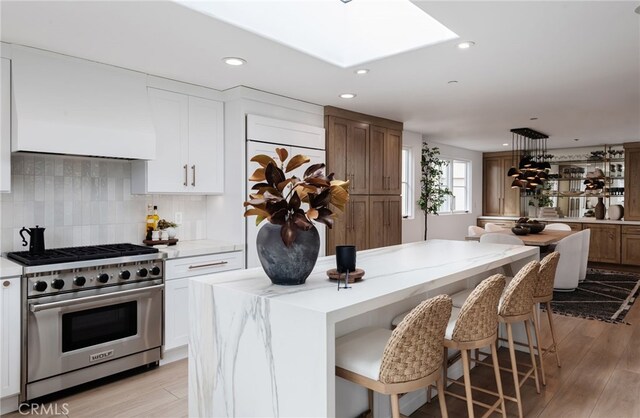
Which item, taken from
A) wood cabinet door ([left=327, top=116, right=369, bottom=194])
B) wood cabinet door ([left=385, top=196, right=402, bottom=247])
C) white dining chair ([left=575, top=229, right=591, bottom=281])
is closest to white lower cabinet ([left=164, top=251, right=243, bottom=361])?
wood cabinet door ([left=327, top=116, right=369, bottom=194])

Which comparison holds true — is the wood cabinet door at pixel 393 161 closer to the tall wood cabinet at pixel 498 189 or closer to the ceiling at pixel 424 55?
the ceiling at pixel 424 55

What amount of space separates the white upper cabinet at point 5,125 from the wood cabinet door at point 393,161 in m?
4.00

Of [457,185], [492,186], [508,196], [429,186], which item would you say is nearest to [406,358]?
[429,186]

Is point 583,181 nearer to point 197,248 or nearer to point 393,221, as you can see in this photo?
point 393,221

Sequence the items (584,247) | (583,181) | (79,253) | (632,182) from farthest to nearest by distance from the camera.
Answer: (583,181)
(632,182)
(584,247)
(79,253)

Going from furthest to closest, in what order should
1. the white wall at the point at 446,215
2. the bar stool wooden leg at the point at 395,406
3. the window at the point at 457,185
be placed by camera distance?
the window at the point at 457,185
the white wall at the point at 446,215
the bar stool wooden leg at the point at 395,406

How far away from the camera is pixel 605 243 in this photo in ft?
26.2

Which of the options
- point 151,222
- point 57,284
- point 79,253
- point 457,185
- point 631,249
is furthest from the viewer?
point 457,185

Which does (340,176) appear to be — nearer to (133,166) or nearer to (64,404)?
(133,166)

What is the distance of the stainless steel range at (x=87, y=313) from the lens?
8.87ft

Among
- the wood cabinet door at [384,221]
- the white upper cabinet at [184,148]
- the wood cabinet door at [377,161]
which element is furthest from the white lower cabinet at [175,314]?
the wood cabinet door at [377,161]

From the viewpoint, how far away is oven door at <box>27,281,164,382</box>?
2.72 m

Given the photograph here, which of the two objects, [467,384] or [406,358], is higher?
[406,358]

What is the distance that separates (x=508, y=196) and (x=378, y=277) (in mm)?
8254
